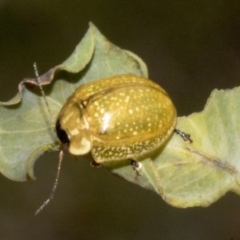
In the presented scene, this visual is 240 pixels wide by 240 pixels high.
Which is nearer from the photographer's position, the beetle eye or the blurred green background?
the beetle eye

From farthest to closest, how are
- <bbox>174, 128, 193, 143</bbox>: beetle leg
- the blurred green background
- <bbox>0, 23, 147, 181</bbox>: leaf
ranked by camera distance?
the blurred green background
<bbox>174, 128, 193, 143</bbox>: beetle leg
<bbox>0, 23, 147, 181</bbox>: leaf

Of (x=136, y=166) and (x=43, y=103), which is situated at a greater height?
(x=43, y=103)

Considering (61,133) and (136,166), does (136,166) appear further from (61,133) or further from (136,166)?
(61,133)

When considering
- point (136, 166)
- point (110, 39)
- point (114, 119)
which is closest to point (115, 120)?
point (114, 119)

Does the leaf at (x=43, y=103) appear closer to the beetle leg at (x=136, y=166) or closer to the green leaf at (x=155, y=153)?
the green leaf at (x=155, y=153)

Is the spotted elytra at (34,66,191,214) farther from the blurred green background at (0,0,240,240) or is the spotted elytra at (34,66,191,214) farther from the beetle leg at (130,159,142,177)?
the blurred green background at (0,0,240,240)

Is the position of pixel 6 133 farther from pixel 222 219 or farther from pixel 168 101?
pixel 222 219

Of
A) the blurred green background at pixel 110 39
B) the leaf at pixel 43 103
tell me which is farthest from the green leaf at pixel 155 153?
the blurred green background at pixel 110 39

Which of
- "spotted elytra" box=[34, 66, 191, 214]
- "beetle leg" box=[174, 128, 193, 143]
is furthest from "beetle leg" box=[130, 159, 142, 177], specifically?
"beetle leg" box=[174, 128, 193, 143]
